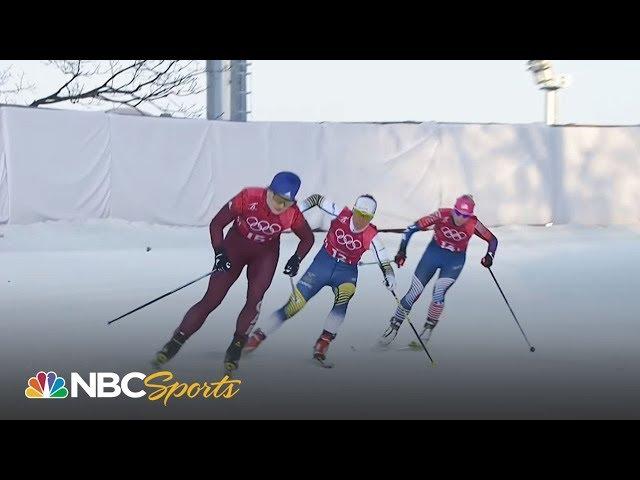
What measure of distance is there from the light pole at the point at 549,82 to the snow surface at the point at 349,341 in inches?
75.1

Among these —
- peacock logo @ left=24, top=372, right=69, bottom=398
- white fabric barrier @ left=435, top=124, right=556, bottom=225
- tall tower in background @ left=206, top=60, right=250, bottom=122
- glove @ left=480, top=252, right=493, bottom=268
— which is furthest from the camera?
white fabric barrier @ left=435, top=124, right=556, bottom=225

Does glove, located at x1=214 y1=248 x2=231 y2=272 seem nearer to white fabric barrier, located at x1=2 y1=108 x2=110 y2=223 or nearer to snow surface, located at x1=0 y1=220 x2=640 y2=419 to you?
snow surface, located at x1=0 y1=220 x2=640 y2=419

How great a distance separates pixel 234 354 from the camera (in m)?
6.04

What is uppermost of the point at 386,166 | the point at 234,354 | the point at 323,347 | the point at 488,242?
the point at 386,166

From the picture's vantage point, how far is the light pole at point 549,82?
732cm

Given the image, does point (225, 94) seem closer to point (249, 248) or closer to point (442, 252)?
point (442, 252)

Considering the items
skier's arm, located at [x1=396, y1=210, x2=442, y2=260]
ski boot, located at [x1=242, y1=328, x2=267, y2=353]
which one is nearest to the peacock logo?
ski boot, located at [x1=242, y1=328, x2=267, y2=353]

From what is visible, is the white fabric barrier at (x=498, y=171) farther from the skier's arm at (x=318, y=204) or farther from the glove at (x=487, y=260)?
the skier's arm at (x=318, y=204)

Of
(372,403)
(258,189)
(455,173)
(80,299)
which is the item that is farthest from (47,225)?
(372,403)

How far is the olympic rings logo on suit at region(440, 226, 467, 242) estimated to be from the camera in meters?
7.35

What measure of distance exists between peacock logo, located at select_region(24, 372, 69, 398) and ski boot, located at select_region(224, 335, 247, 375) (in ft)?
3.44

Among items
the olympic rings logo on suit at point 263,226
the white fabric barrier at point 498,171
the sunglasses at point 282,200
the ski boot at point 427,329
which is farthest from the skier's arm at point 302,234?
the white fabric barrier at point 498,171

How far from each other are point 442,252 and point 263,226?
1.76 metres

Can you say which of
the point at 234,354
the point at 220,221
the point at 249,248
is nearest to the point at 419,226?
the point at 249,248
